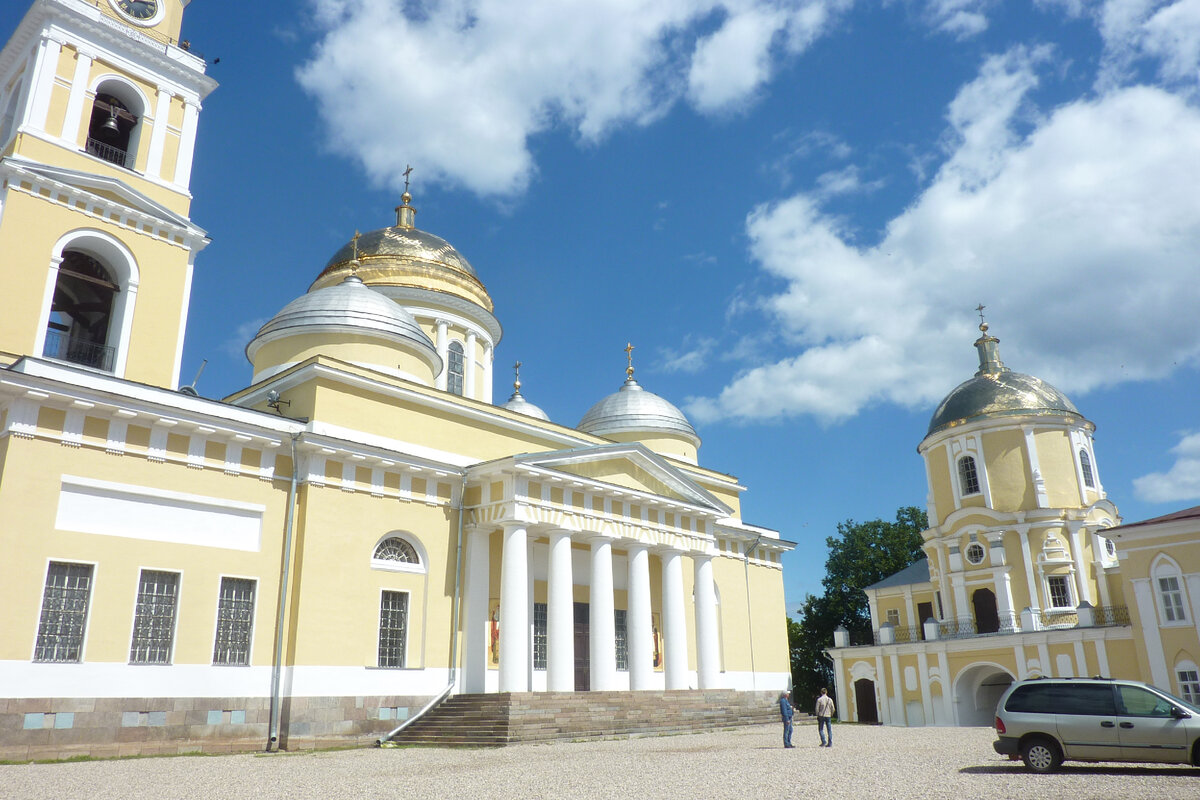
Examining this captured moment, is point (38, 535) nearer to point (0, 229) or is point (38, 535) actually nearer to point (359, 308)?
point (0, 229)

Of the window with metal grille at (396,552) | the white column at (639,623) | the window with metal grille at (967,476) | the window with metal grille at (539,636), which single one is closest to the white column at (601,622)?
the white column at (639,623)

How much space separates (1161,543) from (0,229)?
31088 millimetres

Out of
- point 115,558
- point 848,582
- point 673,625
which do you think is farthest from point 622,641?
point 848,582

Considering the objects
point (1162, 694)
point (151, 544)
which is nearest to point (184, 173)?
point (151, 544)

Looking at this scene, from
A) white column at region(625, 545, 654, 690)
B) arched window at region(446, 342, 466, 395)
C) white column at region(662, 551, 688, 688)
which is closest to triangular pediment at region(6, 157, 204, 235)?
arched window at region(446, 342, 466, 395)

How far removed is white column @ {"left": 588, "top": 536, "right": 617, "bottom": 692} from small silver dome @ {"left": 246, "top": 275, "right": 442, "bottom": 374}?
7.64m

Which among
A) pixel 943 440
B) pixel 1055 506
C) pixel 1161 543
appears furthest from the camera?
pixel 943 440

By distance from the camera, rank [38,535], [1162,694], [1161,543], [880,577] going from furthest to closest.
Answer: [880,577], [1161,543], [38,535], [1162,694]

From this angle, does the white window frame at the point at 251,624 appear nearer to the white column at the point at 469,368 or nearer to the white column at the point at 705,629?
the white column at the point at 705,629

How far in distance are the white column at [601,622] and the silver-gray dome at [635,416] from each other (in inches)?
409

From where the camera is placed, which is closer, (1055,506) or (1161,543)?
(1161,543)

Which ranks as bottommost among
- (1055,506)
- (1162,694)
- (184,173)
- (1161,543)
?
(1162,694)

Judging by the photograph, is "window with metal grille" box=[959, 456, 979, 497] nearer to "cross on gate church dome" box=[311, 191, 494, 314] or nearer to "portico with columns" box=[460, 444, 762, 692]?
"portico with columns" box=[460, 444, 762, 692]

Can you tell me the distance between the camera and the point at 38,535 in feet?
49.6
